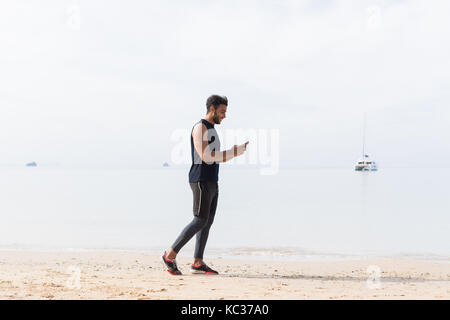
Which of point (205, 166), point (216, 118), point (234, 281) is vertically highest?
point (216, 118)

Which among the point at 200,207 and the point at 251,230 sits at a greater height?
the point at 200,207

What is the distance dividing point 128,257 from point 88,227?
6165mm

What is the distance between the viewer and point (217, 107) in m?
5.42

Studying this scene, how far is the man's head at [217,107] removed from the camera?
5418 mm

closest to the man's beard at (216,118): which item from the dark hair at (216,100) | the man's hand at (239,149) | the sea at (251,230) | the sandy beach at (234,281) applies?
the dark hair at (216,100)

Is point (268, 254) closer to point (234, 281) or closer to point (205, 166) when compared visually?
point (234, 281)

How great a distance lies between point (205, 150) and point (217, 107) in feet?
1.98

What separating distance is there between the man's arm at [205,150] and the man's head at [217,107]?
221 millimetres

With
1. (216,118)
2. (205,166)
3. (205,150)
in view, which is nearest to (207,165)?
(205,166)

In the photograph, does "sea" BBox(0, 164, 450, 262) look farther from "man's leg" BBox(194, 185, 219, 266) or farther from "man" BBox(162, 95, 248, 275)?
"man" BBox(162, 95, 248, 275)

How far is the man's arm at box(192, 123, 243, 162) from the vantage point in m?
5.08

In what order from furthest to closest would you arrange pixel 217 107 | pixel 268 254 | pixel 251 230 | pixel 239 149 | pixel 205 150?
pixel 251 230 → pixel 268 254 → pixel 217 107 → pixel 205 150 → pixel 239 149

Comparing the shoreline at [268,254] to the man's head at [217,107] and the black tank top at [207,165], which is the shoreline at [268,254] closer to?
the black tank top at [207,165]

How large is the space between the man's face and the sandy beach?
1961 millimetres
